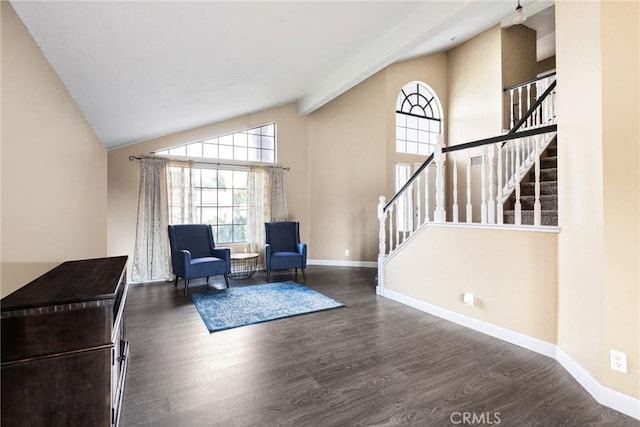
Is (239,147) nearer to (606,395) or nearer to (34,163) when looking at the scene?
(34,163)

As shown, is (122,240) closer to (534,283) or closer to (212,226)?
(212,226)

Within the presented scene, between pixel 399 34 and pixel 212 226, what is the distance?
425 cm

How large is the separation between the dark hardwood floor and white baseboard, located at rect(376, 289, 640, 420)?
6 centimetres

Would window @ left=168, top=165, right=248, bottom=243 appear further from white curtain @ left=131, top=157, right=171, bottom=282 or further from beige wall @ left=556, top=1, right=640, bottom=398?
beige wall @ left=556, top=1, right=640, bottom=398

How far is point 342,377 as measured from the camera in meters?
2.03

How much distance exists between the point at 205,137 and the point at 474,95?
5.33 meters

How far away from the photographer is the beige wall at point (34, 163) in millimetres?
1258

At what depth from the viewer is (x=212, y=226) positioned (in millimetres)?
5410

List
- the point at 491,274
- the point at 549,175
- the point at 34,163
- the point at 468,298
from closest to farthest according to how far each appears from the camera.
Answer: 1. the point at 34,163
2. the point at 491,274
3. the point at 468,298
4. the point at 549,175

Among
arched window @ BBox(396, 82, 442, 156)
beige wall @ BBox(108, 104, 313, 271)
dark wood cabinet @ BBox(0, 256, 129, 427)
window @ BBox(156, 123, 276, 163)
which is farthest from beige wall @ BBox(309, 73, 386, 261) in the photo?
dark wood cabinet @ BBox(0, 256, 129, 427)

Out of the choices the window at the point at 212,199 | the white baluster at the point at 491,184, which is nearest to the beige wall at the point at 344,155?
the window at the point at 212,199

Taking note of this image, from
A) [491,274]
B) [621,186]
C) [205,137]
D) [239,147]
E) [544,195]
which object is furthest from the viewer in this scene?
[239,147]

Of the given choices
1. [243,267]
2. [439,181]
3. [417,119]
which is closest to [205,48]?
[439,181]

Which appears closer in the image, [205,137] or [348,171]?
[205,137]
